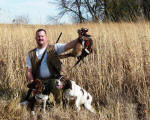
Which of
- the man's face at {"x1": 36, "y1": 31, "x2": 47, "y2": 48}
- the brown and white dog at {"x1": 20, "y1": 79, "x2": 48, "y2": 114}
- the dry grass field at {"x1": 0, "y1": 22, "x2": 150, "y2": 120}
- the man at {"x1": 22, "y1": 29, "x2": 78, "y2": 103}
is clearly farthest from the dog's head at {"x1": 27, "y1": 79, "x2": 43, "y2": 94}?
the man's face at {"x1": 36, "y1": 31, "x2": 47, "y2": 48}

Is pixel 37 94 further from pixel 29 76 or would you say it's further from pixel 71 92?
pixel 71 92

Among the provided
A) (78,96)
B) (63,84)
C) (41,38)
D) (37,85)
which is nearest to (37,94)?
(37,85)

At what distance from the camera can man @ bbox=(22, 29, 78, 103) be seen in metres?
2.89

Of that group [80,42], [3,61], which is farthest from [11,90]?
[80,42]

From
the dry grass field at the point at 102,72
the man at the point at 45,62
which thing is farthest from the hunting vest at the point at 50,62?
the dry grass field at the point at 102,72

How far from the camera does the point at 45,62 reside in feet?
9.66

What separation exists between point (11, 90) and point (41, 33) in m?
1.34

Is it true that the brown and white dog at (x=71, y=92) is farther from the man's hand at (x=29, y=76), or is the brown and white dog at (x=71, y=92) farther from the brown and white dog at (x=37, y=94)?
the man's hand at (x=29, y=76)

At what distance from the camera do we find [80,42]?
7.91ft

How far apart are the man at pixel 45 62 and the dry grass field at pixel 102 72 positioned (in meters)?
0.36

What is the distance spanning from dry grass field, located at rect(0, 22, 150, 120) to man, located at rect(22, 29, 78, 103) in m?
0.36

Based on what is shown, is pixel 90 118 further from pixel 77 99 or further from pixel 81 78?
pixel 81 78

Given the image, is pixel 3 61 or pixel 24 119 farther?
pixel 3 61

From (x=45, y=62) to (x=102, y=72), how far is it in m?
0.99
